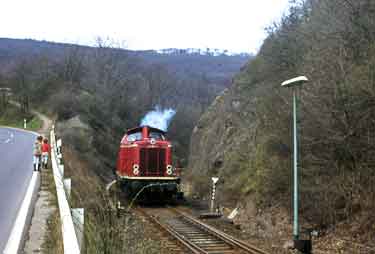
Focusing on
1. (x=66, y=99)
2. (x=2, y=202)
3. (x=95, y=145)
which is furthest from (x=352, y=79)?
(x=66, y=99)

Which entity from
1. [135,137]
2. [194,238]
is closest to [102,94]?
[135,137]

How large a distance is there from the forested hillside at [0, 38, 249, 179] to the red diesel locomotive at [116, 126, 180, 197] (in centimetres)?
1198

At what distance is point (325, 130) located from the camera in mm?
15234

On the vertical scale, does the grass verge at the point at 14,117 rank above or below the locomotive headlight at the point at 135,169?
above

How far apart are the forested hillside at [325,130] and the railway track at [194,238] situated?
7.84 ft

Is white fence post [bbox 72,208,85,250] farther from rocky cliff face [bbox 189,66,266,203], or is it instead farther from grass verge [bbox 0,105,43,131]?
grass verge [bbox 0,105,43,131]

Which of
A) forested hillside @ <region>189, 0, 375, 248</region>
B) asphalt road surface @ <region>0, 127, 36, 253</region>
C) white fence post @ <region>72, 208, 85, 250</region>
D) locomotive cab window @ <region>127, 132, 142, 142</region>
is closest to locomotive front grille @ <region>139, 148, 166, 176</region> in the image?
locomotive cab window @ <region>127, 132, 142, 142</region>

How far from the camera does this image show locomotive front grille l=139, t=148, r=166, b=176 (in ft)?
82.9

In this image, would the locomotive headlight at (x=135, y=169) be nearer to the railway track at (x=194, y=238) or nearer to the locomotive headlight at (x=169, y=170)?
the locomotive headlight at (x=169, y=170)

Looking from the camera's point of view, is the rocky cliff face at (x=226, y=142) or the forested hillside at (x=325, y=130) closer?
the forested hillside at (x=325, y=130)

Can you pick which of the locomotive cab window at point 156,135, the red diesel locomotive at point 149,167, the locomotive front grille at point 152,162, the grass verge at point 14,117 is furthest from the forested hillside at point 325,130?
the grass verge at point 14,117

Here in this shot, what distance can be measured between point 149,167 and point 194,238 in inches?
384

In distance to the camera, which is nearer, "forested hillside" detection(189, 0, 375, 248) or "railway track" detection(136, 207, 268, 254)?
"railway track" detection(136, 207, 268, 254)

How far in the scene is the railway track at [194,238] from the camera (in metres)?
13.9
